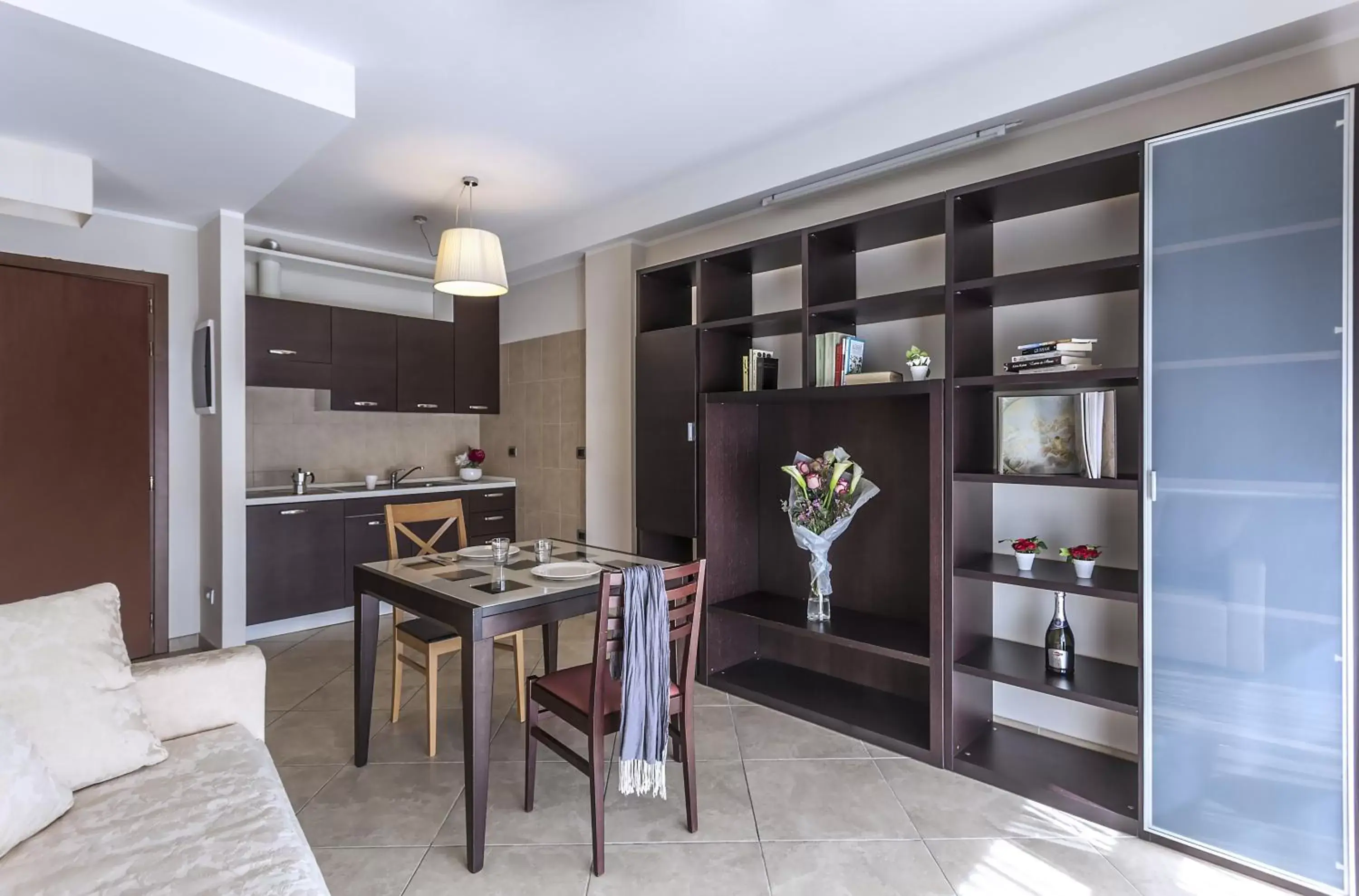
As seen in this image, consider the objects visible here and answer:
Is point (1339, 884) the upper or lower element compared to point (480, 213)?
lower

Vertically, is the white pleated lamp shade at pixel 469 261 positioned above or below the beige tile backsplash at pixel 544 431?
above

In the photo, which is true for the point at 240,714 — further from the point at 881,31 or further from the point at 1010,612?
the point at 881,31

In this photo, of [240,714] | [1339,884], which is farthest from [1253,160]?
[240,714]

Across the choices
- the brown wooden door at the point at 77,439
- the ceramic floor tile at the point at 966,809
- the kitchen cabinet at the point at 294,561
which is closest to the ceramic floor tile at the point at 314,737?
the kitchen cabinet at the point at 294,561

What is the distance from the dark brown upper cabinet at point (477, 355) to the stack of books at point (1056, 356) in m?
3.96

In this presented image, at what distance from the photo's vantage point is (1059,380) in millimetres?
2281

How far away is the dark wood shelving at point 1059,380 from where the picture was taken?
2.15 metres

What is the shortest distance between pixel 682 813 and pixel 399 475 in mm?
3727

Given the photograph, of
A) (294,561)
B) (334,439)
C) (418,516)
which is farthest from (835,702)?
(334,439)

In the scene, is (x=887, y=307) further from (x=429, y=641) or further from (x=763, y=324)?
(x=429, y=641)

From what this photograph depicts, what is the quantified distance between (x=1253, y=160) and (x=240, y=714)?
3.31 meters

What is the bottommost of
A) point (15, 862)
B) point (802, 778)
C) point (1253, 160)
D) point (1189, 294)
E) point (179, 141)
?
point (802, 778)

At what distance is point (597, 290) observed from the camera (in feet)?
14.7

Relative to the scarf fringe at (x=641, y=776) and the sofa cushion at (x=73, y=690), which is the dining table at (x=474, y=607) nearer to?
the scarf fringe at (x=641, y=776)
